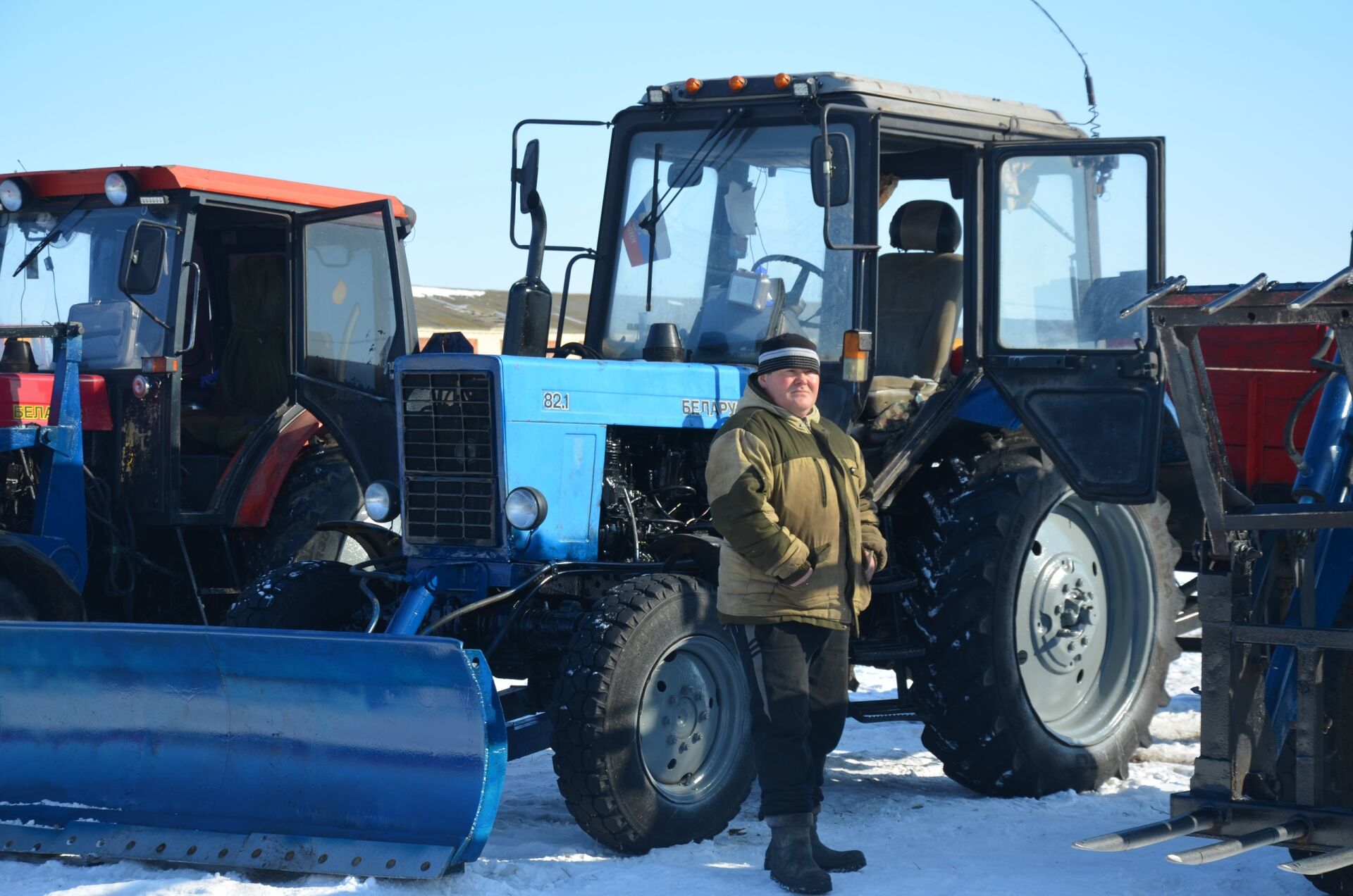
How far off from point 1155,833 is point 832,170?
8.64 ft

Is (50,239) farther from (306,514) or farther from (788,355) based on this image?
(788,355)

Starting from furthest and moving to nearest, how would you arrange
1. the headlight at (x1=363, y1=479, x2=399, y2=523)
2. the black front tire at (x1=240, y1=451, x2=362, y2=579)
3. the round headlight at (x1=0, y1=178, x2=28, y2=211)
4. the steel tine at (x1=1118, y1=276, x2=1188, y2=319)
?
the round headlight at (x1=0, y1=178, x2=28, y2=211)
the black front tire at (x1=240, y1=451, x2=362, y2=579)
the headlight at (x1=363, y1=479, x2=399, y2=523)
the steel tine at (x1=1118, y1=276, x2=1188, y2=319)

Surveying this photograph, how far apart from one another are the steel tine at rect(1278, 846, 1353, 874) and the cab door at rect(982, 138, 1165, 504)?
233cm

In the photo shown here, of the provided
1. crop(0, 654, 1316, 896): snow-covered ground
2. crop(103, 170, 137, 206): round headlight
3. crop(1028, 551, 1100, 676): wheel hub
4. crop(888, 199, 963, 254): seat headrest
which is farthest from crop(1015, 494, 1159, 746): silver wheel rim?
crop(103, 170, 137, 206): round headlight

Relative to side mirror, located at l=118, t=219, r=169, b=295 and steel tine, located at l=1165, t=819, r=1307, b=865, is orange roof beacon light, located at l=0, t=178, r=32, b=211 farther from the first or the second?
steel tine, located at l=1165, t=819, r=1307, b=865

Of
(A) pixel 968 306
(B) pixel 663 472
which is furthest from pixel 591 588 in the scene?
(A) pixel 968 306

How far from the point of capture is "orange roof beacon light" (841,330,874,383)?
6.10 m

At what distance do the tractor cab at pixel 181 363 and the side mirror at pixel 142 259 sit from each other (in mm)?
124

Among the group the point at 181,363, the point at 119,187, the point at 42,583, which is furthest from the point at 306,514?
the point at 119,187

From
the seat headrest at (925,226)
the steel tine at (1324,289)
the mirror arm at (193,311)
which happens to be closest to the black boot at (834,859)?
the steel tine at (1324,289)

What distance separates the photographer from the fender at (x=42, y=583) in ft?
25.1

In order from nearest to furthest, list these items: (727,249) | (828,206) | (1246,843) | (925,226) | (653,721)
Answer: (1246,843) < (653,721) < (828,206) < (727,249) < (925,226)

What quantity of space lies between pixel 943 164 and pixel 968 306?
2.89 ft

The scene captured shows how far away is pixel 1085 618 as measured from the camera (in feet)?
21.9
